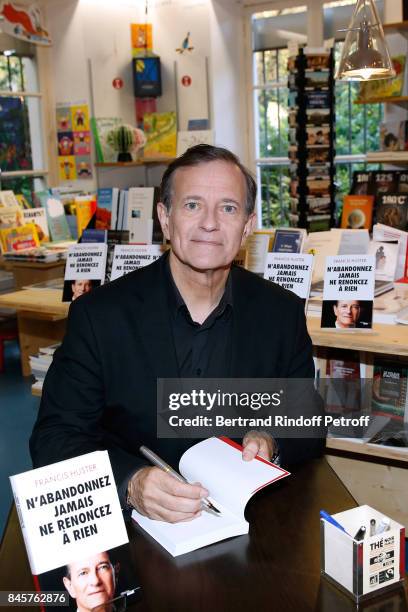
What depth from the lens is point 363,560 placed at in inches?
44.4

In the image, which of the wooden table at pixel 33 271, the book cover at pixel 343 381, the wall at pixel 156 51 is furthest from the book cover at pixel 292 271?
the wall at pixel 156 51

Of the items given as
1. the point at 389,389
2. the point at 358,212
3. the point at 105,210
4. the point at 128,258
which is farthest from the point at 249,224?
the point at 358,212

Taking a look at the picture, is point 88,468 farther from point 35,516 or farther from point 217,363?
point 217,363

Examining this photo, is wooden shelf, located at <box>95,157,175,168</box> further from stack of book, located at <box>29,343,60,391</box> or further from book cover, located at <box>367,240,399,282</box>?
book cover, located at <box>367,240,399,282</box>

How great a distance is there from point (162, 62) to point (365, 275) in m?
5.31

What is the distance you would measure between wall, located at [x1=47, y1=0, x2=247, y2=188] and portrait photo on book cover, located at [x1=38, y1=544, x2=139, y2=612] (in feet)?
19.8

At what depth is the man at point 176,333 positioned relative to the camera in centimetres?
169

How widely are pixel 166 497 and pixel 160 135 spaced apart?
240 inches

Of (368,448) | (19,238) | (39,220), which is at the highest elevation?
(39,220)

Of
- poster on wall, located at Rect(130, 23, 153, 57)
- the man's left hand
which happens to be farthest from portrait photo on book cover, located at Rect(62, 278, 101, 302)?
poster on wall, located at Rect(130, 23, 153, 57)

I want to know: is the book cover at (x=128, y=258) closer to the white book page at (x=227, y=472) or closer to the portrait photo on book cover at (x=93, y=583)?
the white book page at (x=227, y=472)

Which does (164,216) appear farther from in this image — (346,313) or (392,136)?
(392,136)

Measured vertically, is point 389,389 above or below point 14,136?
below

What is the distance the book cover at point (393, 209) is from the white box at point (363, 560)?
302cm
